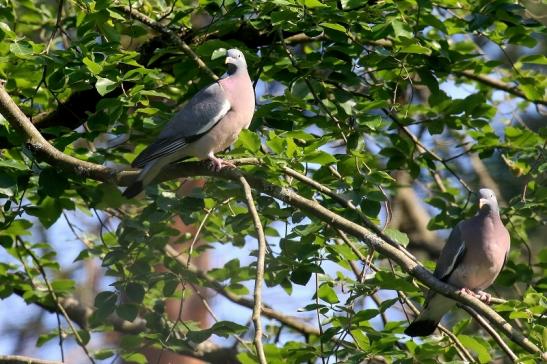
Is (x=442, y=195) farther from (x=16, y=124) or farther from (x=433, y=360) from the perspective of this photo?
(x=16, y=124)

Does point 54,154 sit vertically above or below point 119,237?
above

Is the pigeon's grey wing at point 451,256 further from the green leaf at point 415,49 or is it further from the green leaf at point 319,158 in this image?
the green leaf at point 319,158

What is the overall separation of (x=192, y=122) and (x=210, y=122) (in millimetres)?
74

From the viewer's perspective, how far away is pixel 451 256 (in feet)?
13.7

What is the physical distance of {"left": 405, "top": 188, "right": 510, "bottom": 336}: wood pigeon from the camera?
13.3 ft

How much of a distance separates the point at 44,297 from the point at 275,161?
190 cm

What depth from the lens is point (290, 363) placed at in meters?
3.77

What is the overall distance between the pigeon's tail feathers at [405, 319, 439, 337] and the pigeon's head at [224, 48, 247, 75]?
1.33 m

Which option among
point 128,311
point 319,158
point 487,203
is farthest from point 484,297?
point 128,311

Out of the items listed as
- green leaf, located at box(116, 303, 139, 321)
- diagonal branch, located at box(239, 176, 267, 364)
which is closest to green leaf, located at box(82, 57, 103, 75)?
diagonal branch, located at box(239, 176, 267, 364)

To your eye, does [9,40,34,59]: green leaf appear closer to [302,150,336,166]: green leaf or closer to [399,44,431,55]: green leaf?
[302,150,336,166]: green leaf

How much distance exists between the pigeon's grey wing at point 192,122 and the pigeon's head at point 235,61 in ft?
0.35

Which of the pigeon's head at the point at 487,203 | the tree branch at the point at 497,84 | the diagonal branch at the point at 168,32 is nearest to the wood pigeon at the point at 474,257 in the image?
the pigeon's head at the point at 487,203

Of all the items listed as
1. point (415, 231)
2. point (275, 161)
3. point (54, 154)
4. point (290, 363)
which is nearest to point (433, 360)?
point (290, 363)
